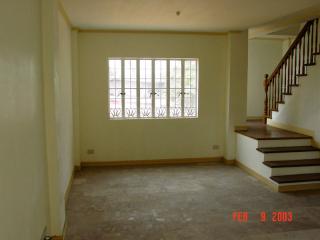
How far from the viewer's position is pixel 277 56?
9406 millimetres

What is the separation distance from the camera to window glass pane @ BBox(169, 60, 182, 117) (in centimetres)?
660

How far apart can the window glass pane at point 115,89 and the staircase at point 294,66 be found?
339 centimetres

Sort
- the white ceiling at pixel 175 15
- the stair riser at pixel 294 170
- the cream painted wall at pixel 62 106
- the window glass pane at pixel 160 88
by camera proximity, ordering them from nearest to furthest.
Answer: the cream painted wall at pixel 62 106
the white ceiling at pixel 175 15
the stair riser at pixel 294 170
the window glass pane at pixel 160 88

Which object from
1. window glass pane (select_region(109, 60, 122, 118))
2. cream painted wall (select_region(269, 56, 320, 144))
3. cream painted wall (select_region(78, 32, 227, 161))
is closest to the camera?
cream painted wall (select_region(269, 56, 320, 144))

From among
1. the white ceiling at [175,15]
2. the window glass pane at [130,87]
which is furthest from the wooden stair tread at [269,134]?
the window glass pane at [130,87]

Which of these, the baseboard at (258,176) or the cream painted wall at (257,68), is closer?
the baseboard at (258,176)

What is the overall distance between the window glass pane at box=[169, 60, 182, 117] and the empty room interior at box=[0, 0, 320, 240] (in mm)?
21

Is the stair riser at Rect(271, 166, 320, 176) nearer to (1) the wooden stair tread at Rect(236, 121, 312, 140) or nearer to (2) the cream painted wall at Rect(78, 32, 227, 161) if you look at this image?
(1) the wooden stair tread at Rect(236, 121, 312, 140)

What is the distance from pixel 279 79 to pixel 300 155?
2302 millimetres

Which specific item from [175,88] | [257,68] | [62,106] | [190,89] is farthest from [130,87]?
[257,68]

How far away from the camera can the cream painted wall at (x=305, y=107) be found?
573 centimetres

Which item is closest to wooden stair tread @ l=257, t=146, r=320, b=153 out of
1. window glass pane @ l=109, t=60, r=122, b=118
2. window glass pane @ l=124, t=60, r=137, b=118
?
window glass pane @ l=124, t=60, r=137, b=118

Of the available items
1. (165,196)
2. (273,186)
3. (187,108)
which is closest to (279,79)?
(187,108)

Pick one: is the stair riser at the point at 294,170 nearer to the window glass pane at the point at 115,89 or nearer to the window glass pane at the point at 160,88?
the window glass pane at the point at 160,88
